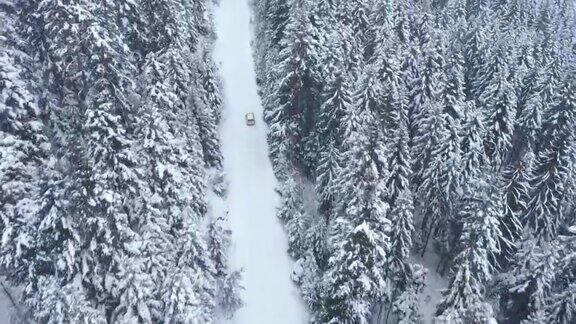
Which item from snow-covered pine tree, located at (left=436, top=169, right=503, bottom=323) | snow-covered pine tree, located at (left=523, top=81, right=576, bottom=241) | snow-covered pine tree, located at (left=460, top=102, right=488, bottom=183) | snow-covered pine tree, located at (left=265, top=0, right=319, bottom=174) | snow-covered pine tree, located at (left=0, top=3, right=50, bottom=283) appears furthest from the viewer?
snow-covered pine tree, located at (left=265, top=0, right=319, bottom=174)

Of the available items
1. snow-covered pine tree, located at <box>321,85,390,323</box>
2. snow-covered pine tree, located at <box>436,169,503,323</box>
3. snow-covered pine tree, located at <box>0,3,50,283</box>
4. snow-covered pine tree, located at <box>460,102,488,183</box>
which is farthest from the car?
snow-covered pine tree, located at <box>0,3,50,283</box>

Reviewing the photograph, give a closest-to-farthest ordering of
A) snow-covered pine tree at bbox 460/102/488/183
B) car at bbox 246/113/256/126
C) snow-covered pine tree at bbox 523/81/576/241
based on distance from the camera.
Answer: snow-covered pine tree at bbox 523/81/576/241
snow-covered pine tree at bbox 460/102/488/183
car at bbox 246/113/256/126

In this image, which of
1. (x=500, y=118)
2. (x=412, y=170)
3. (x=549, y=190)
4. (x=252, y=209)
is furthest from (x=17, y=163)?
(x=500, y=118)

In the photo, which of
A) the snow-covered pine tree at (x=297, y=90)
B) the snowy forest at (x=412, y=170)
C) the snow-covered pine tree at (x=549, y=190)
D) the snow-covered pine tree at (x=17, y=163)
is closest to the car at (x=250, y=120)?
the snowy forest at (x=412, y=170)

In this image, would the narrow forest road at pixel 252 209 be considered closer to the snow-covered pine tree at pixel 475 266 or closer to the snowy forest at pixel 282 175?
the snowy forest at pixel 282 175

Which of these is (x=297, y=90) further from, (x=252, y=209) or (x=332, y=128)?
(x=252, y=209)

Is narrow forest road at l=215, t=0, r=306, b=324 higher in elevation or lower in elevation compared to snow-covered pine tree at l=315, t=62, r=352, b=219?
lower

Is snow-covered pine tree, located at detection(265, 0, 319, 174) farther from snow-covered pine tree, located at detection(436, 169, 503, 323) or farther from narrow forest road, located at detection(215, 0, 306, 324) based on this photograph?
snow-covered pine tree, located at detection(436, 169, 503, 323)
